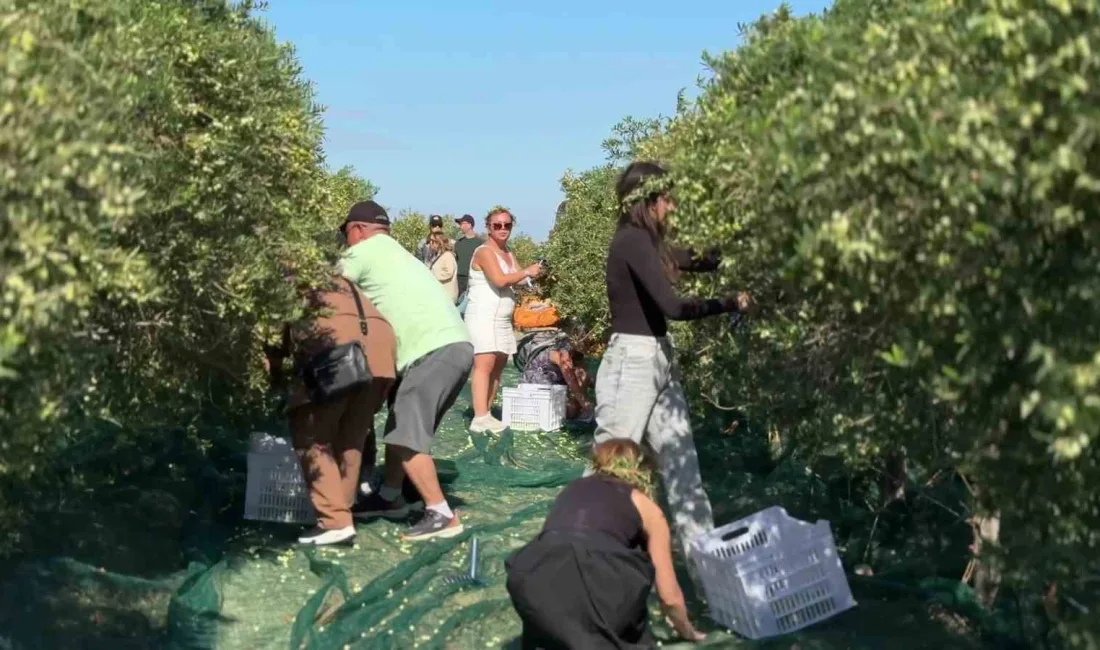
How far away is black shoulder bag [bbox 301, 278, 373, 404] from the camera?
667cm

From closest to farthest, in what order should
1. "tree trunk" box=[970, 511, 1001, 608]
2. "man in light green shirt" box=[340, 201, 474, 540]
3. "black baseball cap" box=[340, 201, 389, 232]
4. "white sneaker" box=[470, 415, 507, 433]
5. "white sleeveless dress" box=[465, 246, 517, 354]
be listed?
"tree trunk" box=[970, 511, 1001, 608] → "man in light green shirt" box=[340, 201, 474, 540] → "black baseball cap" box=[340, 201, 389, 232] → "white sneaker" box=[470, 415, 507, 433] → "white sleeveless dress" box=[465, 246, 517, 354]

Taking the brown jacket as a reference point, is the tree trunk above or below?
below

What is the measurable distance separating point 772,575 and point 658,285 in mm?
1281

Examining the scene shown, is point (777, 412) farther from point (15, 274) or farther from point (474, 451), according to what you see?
point (474, 451)

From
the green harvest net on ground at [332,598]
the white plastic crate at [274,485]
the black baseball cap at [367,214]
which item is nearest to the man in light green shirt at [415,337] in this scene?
the black baseball cap at [367,214]

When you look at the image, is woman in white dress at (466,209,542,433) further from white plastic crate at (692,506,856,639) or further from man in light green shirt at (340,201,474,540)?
white plastic crate at (692,506,856,639)

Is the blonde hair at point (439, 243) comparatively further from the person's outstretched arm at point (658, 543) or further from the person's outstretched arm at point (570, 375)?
the person's outstretched arm at point (658, 543)

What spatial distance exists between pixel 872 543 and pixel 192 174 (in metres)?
3.77

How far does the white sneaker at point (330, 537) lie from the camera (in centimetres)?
697

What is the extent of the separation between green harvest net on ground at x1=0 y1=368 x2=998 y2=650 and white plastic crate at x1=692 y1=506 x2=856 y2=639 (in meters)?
0.09

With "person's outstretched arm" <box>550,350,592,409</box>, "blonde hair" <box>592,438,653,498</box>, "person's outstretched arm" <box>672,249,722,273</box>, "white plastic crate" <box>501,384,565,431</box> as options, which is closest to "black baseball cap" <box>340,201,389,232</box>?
"person's outstretched arm" <box>672,249,722,273</box>

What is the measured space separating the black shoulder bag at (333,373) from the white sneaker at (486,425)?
379 centimetres

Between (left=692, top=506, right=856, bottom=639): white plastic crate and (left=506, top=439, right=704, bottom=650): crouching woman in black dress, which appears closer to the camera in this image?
(left=506, top=439, right=704, bottom=650): crouching woman in black dress

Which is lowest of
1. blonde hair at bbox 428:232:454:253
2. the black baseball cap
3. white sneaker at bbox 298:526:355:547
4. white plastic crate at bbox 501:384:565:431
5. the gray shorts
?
white sneaker at bbox 298:526:355:547
